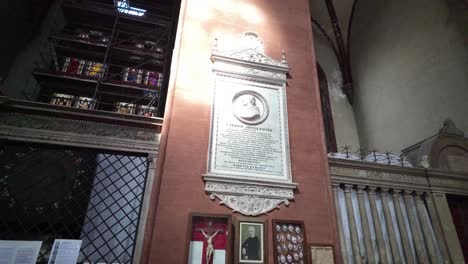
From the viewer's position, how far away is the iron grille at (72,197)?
4.72 meters

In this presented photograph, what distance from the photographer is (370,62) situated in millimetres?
9352

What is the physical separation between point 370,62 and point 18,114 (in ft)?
30.5

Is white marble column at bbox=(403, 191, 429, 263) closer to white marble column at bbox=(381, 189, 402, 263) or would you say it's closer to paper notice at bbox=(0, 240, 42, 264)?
white marble column at bbox=(381, 189, 402, 263)

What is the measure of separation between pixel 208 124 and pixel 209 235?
A: 136 cm

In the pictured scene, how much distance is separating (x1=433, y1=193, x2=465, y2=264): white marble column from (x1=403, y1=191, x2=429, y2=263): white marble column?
0.39 m

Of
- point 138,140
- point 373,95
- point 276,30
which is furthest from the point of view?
point 373,95

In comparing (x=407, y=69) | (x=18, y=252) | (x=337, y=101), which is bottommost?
(x=18, y=252)

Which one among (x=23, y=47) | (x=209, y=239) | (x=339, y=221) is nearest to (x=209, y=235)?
(x=209, y=239)

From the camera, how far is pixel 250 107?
3.95 metres

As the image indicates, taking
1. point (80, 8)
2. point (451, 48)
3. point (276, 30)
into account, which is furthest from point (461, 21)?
point (80, 8)

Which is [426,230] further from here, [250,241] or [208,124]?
[208,124]

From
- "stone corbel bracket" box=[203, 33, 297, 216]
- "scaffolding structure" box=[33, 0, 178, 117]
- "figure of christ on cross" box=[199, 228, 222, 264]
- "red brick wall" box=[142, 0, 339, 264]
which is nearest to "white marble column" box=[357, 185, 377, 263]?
"red brick wall" box=[142, 0, 339, 264]

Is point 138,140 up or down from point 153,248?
up

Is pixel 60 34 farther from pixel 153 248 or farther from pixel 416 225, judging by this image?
pixel 416 225
